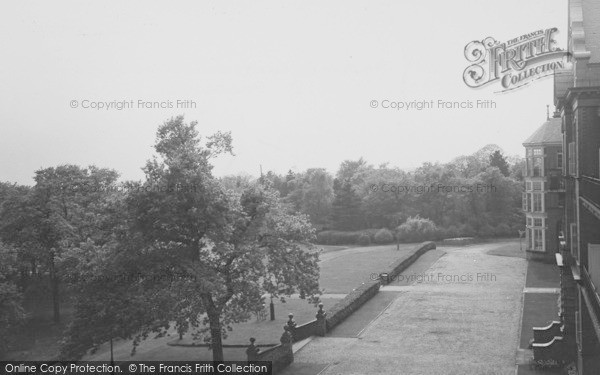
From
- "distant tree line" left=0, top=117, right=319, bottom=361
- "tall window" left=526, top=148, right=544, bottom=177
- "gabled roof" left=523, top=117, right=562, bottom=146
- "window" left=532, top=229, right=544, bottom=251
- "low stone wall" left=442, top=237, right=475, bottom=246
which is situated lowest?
"low stone wall" left=442, top=237, right=475, bottom=246

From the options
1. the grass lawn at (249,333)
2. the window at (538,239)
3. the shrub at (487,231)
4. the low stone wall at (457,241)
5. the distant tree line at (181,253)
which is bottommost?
the grass lawn at (249,333)

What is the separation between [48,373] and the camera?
24.1 m

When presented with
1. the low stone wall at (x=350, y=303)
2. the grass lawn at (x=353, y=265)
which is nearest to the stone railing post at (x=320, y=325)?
the low stone wall at (x=350, y=303)

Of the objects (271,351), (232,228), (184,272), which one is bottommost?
(271,351)

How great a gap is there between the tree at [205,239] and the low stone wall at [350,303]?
606cm

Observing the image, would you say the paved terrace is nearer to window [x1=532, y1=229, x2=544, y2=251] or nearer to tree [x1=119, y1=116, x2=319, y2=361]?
tree [x1=119, y1=116, x2=319, y2=361]

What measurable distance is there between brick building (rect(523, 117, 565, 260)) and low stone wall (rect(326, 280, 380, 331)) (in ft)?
51.0

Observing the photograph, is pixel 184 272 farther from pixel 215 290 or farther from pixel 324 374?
pixel 324 374

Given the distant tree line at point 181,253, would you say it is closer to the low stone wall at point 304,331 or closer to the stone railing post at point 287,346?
the stone railing post at point 287,346

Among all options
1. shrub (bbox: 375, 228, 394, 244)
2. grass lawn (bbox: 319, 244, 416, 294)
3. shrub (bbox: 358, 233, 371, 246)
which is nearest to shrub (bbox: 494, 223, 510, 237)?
grass lawn (bbox: 319, 244, 416, 294)

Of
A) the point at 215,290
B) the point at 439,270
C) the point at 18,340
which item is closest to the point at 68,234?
the point at 18,340

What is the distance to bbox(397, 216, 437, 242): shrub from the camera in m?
67.4

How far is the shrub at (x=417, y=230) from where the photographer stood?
2653 inches

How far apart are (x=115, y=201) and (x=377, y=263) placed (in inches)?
1342
